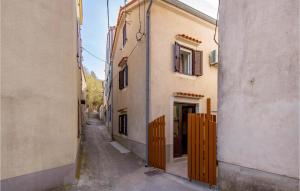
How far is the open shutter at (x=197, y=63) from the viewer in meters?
9.53

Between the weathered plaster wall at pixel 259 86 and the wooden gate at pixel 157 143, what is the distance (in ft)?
7.89

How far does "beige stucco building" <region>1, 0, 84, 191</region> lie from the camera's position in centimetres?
436

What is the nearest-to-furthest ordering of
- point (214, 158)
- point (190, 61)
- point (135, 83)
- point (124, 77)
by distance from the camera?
point (214, 158) → point (190, 61) → point (135, 83) → point (124, 77)

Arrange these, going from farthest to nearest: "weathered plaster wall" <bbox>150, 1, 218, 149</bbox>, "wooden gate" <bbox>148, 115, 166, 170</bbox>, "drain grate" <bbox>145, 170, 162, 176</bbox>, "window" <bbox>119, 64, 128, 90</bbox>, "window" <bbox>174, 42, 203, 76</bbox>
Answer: "window" <bbox>119, 64, 128, 90</bbox>
"window" <bbox>174, 42, 203, 76</bbox>
"weathered plaster wall" <bbox>150, 1, 218, 149</bbox>
"wooden gate" <bbox>148, 115, 166, 170</bbox>
"drain grate" <bbox>145, 170, 162, 176</bbox>

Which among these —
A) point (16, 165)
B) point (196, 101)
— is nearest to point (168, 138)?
point (196, 101)

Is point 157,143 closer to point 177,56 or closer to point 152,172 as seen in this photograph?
point 152,172

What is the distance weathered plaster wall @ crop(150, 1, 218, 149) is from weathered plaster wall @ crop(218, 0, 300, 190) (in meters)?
3.49

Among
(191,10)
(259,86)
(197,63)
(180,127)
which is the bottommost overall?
(180,127)

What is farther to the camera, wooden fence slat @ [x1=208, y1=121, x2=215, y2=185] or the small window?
the small window

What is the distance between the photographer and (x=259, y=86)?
165 inches

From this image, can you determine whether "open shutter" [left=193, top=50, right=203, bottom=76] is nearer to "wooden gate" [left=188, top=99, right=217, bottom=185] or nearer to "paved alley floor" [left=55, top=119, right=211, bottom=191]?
"wooden gate" [left=188, top=99, right=217, bottom=185]

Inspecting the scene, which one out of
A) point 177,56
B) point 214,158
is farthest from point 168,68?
point 214,158

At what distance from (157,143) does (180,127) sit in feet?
8.34

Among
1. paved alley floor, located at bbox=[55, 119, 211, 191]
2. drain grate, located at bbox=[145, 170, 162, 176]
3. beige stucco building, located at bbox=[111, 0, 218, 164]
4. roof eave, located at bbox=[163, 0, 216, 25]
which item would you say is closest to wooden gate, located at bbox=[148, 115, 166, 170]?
drain grate, located at bbox=[145, 170, 162, 176]
